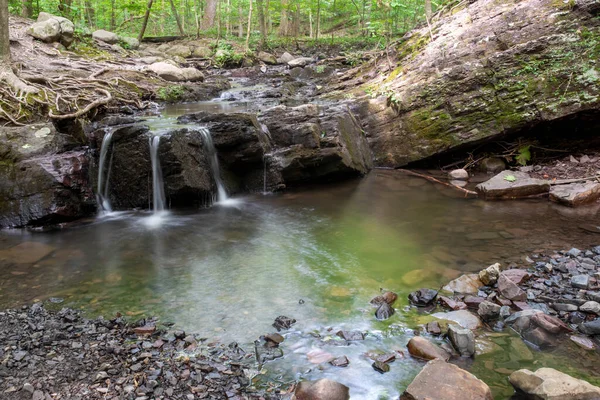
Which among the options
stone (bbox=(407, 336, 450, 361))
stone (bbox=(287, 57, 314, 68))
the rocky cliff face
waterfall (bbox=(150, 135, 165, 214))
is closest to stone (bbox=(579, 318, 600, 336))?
stone (bbox=(407, 336, 450, 361))

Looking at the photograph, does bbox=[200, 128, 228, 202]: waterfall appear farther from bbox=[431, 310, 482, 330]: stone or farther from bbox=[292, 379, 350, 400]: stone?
bbox=[292, 379, 350, 400]: stone

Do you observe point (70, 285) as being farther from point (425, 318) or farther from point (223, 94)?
point (223, 94)

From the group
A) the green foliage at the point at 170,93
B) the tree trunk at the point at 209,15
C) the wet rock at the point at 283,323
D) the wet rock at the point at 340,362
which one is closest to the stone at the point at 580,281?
the wet rock at the point at 340,362

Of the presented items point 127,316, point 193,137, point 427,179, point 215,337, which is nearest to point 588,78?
point 427,179

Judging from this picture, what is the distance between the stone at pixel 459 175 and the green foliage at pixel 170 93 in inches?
373

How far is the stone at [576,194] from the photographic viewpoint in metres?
7.38

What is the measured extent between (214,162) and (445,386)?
277 inches

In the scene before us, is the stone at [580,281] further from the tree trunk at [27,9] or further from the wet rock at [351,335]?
the tree trunk at [27,9]

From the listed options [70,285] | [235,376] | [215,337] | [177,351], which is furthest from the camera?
[70,285]

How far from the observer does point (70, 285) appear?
5.07 m

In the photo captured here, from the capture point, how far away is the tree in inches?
361

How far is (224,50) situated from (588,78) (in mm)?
17862

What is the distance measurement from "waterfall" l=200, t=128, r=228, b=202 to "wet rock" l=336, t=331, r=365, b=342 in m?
5.50

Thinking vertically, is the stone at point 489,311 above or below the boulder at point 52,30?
below
